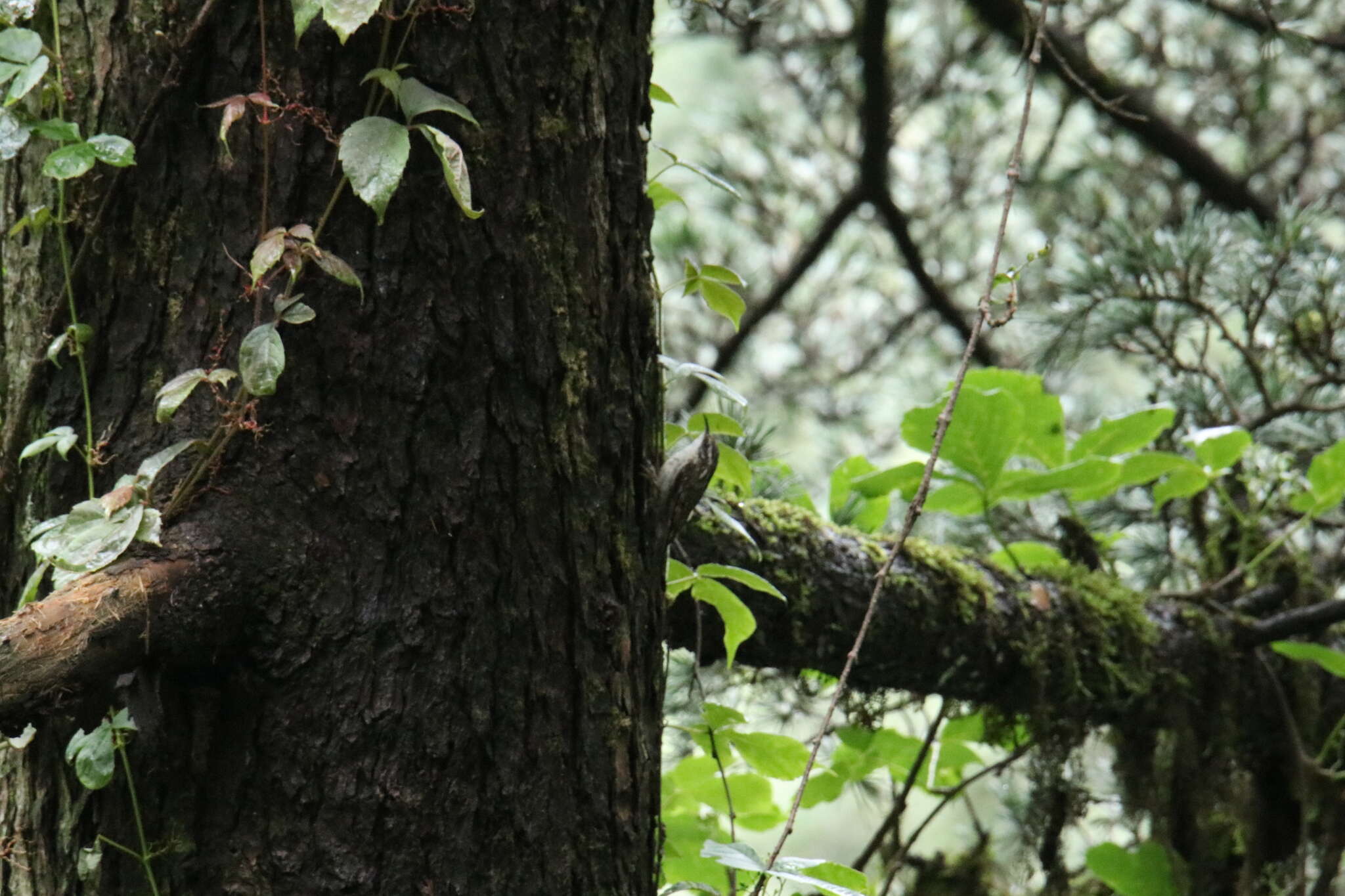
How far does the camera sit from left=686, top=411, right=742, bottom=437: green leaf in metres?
0.99

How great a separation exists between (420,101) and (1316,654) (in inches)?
Answer: 49.7

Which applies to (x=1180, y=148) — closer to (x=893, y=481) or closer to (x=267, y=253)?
(x=893, y=481)

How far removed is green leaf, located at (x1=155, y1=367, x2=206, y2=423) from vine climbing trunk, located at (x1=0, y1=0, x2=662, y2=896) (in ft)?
0.09

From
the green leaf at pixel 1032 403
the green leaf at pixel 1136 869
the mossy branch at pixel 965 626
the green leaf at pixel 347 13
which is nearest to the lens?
the green leaf at pixel 347 13

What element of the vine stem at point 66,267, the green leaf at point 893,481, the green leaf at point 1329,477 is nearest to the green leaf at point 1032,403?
the green leaf at point 893,481

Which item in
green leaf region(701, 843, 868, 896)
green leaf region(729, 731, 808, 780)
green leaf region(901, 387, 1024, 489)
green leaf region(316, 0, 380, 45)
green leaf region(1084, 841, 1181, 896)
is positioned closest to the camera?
green leaf region(316, 0, 380, 45)

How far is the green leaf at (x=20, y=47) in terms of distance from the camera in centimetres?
70

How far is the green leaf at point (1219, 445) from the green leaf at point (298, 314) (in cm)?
109

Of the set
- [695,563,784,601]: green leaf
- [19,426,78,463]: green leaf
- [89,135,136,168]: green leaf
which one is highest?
[89,135,136,168]: green leaf

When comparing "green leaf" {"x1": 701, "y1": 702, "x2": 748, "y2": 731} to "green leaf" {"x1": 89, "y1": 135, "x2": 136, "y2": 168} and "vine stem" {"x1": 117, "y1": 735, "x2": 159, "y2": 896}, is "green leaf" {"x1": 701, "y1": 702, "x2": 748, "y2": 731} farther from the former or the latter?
"green leaf" {"x1": 89, "y1": 135, "x2": 136, "y2": 168}

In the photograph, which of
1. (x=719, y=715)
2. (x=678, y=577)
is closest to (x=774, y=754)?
(x=719, y=715)

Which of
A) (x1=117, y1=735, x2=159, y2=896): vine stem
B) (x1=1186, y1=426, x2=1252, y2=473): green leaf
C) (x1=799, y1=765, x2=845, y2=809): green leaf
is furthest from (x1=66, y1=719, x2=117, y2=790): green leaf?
(x1=1186, y1=426, x2=1252, y2=473): green leaf

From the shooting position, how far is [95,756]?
67cm

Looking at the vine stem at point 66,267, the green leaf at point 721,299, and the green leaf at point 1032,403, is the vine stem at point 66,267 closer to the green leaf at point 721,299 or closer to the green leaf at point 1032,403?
the green leaf at point 721,299
